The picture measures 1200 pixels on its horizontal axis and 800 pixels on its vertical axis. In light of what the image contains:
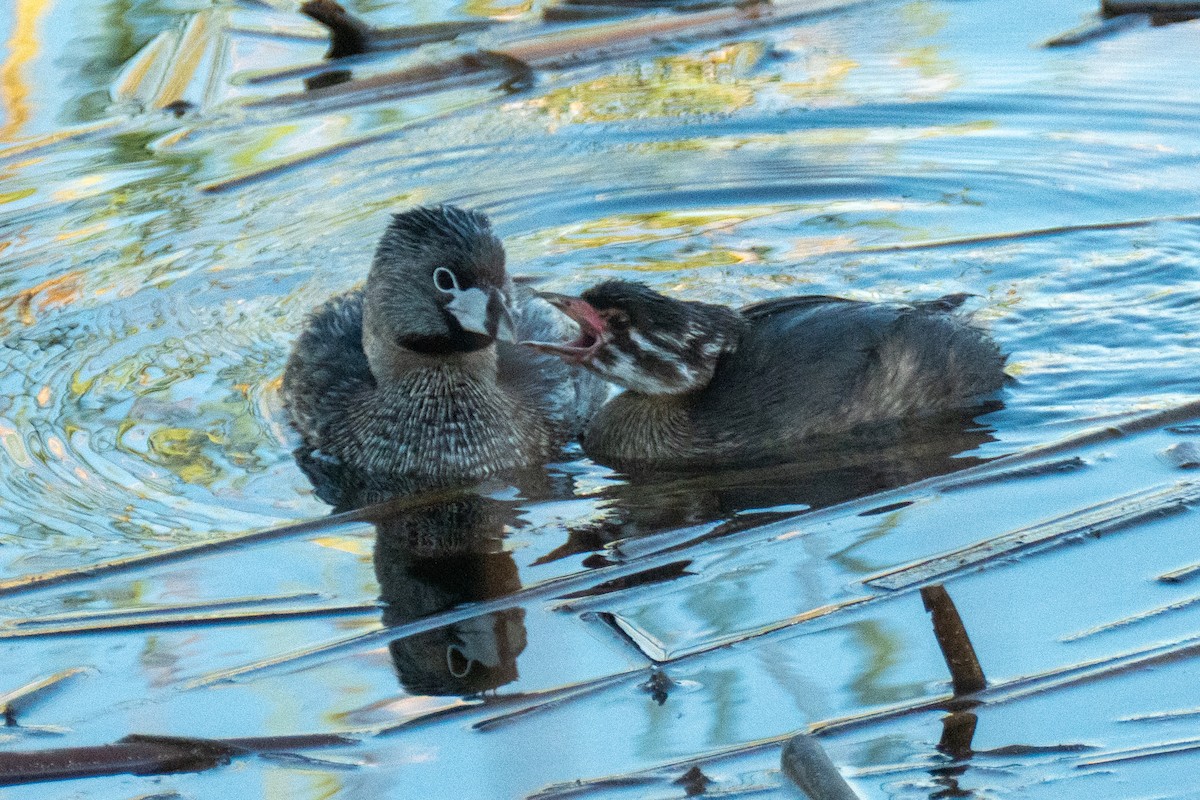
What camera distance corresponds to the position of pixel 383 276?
607 centimetres

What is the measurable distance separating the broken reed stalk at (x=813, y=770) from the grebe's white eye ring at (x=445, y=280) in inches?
111

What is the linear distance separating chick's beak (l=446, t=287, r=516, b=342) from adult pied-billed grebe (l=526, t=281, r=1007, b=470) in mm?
142

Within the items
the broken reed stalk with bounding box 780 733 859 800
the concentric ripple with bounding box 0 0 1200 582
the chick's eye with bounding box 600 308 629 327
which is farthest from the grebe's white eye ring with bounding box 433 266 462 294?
the broken reed stalk with bounding box 780 733 859 800

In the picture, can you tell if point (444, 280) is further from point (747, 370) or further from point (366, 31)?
point (366, 31)

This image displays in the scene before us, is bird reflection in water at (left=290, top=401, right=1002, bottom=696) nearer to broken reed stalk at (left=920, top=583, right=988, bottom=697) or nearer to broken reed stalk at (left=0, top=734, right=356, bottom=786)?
broken reed stalk at (left=0, top=734, right=356, bottom=786)

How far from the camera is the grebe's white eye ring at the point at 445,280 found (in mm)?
5871

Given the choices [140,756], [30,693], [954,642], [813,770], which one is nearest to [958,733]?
[954,642]

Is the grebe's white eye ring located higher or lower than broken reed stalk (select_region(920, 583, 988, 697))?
higher

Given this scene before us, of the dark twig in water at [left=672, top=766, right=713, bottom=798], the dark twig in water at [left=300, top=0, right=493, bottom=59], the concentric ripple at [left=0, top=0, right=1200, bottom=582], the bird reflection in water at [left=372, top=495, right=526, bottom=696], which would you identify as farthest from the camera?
the dark twig in water at [left=300, top=0, right=493, bottom=59]

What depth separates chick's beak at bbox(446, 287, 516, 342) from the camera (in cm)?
580

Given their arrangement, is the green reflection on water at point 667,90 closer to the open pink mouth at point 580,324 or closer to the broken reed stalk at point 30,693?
the open pink mouth at point 580,324

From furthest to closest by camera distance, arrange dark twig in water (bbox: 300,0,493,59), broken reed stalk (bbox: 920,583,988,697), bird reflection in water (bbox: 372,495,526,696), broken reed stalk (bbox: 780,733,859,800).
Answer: dark twig in water (bbox: 300,0,493,59), bird reflection in water (bbox: 372,495,526,696), broken reed stalk (bbox: 920,583,988,697), broken reed stalk (bbox: 780,733,859,800)

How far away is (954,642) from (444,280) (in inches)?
101

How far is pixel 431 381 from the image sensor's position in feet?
20.4
